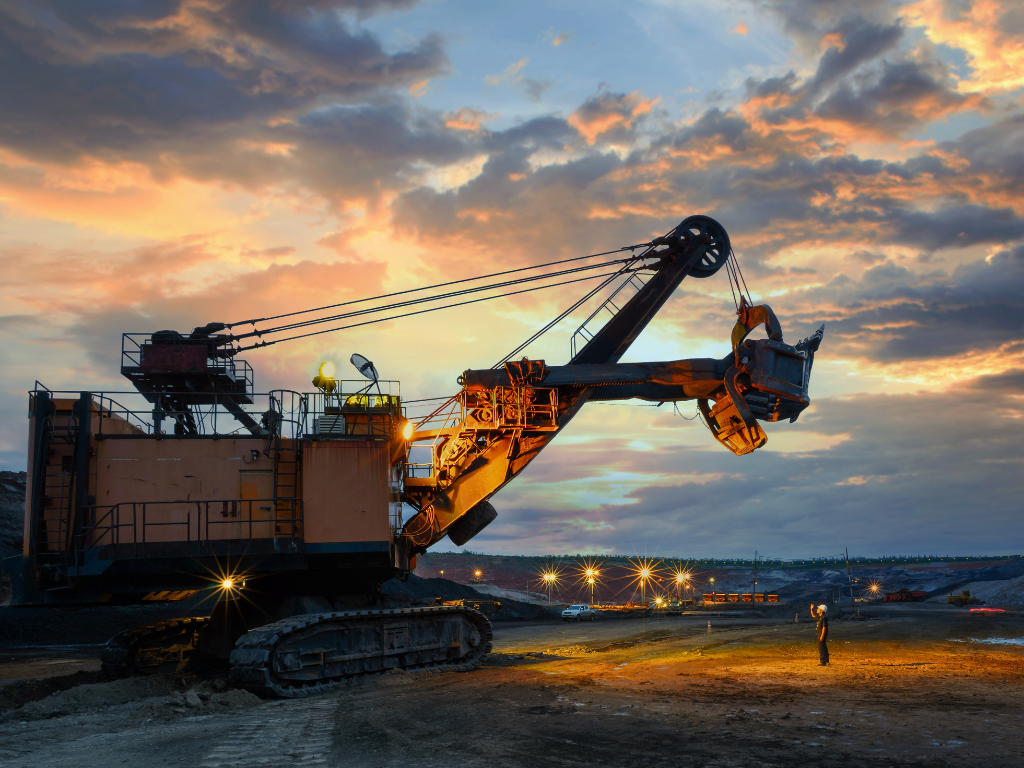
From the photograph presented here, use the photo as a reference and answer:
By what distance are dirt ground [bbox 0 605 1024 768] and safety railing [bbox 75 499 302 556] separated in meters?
2.62

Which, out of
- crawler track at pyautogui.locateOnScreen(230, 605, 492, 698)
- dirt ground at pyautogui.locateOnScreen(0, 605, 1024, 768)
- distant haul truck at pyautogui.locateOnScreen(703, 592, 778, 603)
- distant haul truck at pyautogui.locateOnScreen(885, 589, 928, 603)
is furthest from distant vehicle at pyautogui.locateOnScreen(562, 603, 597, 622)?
distant haul truck at pyautogui.locateOnScreen(885, 589, 928, 603)

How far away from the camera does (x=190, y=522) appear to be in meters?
13.8

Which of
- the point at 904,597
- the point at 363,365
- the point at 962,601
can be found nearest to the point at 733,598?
the point at 904,597

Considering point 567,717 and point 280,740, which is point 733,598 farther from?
point 280,740

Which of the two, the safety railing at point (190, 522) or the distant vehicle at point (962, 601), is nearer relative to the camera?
the safety railing at point (190, 522)

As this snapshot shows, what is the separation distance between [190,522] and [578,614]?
27.7 metres

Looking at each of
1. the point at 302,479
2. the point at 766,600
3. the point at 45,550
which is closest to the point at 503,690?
the point at 302,479

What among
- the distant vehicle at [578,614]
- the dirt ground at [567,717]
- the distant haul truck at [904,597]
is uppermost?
the dirt ground at [567,717]

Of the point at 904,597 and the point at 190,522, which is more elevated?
the point at 190,522

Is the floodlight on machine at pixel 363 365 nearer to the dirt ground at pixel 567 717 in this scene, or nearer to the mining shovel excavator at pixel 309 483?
the mining shovel excavator at pixel 309 483

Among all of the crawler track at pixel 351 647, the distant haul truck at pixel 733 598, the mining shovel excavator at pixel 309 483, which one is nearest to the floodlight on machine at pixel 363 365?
the mining shovel excavator at pixel 309 483

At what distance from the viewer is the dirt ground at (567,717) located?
852cm

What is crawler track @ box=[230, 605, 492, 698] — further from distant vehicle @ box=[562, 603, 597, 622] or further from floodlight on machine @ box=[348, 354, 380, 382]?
distant vehicle @ box=[562, 603, 597, 622]

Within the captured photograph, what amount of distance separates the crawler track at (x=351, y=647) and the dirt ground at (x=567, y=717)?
0.45 meters
